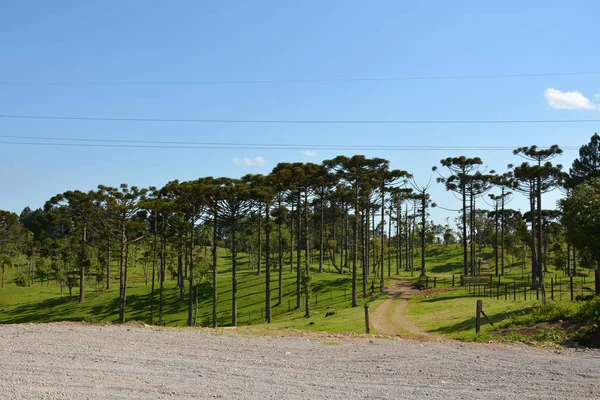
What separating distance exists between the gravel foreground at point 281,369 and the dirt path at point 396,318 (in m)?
5.68

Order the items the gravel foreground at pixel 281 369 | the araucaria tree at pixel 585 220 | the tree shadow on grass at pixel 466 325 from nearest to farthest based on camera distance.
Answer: the gravel foreground at pixel 281 369 < the tree shadow on grass at pixel 466 325 < the araucaria tree at pixel 585 220

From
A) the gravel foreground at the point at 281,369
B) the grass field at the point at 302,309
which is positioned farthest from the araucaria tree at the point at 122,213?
the gravel foreground at the point at 281,369

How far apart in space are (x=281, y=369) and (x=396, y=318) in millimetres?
23403

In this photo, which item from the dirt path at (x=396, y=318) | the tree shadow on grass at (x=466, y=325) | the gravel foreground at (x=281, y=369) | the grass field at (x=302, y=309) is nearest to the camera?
the gravel foreground at (x=281, y=369)

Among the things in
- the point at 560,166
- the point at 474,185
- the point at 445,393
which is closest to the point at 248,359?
the point at 445,393

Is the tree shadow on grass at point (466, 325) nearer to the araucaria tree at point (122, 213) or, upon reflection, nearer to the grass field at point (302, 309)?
the grass field at point (302, 309)

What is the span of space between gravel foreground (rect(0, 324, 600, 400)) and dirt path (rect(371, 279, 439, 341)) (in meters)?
5.68

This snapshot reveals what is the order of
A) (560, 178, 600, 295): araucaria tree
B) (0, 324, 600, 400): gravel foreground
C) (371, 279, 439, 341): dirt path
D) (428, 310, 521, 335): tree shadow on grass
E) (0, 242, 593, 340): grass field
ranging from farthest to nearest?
(0, 242, 593, 340): grass field → (560, 178, 600, 295): araucaria tree → (371, 279, 439, 341): dirt path → (428, 310, 521, 335): tree shadow on grass → (0, 324, 600, 400): gravel foreground

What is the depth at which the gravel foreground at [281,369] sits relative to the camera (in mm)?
12406

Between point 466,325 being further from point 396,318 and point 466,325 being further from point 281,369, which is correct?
point 281,369

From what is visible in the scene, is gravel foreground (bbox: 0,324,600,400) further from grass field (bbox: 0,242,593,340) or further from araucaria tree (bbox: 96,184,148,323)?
araucaria tree (bbox: 96,184,148,323)

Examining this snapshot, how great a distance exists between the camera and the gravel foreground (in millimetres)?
12406

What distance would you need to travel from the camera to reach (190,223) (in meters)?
56.6

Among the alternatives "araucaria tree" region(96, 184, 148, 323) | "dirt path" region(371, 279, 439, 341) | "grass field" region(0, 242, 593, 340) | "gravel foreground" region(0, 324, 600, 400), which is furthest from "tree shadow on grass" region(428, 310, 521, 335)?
"araucaria tree" region(96, 184, 148, 323)
